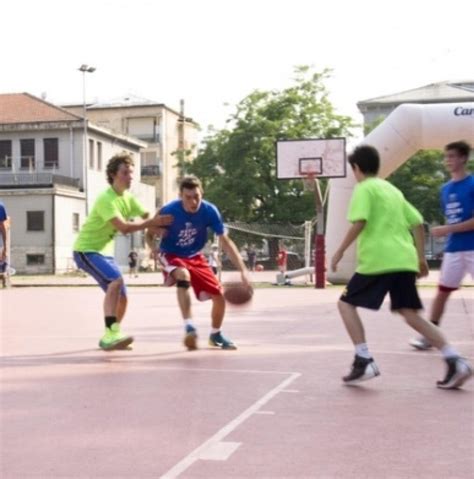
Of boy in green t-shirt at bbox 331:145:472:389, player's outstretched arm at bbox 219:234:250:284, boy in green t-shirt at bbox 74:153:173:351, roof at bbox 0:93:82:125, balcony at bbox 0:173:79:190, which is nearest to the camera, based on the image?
boy in green t-shirt at bbox 331:145:472:389

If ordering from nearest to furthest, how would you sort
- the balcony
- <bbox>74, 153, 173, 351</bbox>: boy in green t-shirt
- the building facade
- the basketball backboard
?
<bbox>74, 153, 173, 351</bbox>: boy in green t-shirt, the basketball backboard, the balcony, the building facade

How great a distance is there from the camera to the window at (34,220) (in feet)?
171

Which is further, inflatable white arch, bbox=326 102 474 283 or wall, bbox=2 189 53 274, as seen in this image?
wall, bbox=2 189 53 274

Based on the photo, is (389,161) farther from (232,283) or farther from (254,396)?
(254,396)

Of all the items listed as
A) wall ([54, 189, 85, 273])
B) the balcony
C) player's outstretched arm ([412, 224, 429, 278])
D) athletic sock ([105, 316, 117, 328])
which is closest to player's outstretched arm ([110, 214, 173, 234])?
athletic sock ([105, 316, 117, 328])

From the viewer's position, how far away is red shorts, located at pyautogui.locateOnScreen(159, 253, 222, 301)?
8.96 meters

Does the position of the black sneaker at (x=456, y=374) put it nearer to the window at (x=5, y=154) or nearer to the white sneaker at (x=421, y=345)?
the white sneaker at (x=421, y=345)

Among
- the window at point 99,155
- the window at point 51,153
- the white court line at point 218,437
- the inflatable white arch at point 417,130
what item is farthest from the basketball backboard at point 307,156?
the window at point 99,155

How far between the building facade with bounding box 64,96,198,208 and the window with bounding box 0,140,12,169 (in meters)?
22.3

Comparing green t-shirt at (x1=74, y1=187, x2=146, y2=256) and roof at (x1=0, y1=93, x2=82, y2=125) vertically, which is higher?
roof at (x1=0, y1=93, x2=82, y2=125)

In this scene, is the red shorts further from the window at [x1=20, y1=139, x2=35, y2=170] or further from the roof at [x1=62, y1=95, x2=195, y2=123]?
the roof at [x1=62, y1=95, x2=195, y2=123]

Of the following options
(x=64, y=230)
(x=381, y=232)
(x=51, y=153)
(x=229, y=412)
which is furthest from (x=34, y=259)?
(x=229, y=412)

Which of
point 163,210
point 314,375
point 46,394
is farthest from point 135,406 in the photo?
point 163,210

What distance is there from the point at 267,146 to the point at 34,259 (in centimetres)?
1617
